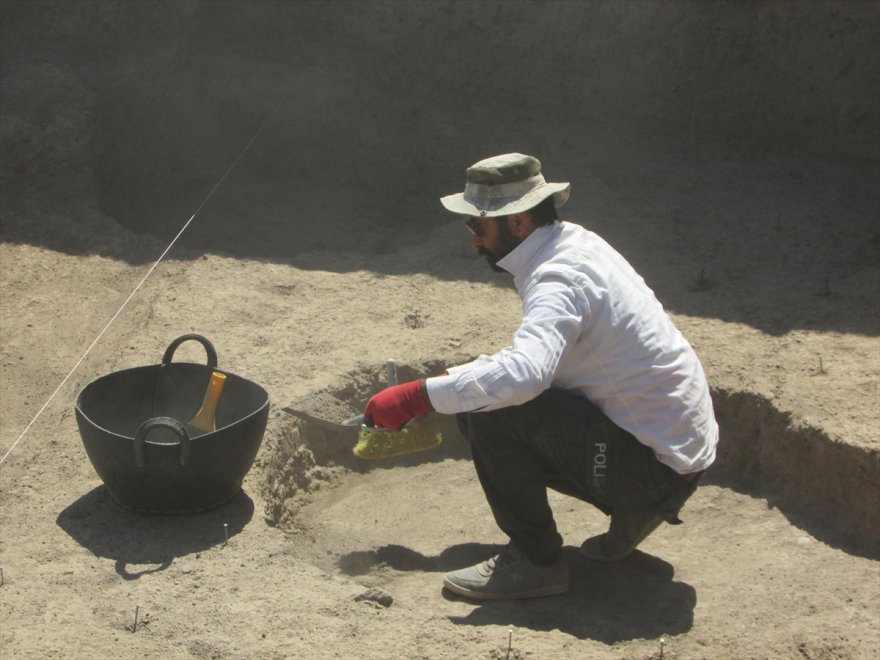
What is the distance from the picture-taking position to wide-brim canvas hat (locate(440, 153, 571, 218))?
364 centimetres

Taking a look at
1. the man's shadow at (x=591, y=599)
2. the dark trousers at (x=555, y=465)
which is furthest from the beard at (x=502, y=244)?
the man's shadow at (x=591, y=599)

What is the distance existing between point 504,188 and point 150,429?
1520 mm

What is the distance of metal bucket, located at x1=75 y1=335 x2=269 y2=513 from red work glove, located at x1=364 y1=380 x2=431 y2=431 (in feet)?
2.60

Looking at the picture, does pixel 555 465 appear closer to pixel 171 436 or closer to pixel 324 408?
pixel 324 408

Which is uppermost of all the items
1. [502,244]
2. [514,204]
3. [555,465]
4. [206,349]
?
[514,204]

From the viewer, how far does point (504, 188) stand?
144 inches

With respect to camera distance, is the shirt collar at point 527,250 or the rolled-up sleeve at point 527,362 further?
the shirt collar at point 527,250

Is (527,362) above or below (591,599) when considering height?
above

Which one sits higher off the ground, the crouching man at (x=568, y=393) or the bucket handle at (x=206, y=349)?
the crouching man at (x=568, y=393)

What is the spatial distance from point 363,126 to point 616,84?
178cm

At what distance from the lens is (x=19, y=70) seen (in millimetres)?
7348

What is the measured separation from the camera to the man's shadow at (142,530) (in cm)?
395

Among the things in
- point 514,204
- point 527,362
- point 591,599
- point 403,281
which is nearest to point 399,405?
point 527,362

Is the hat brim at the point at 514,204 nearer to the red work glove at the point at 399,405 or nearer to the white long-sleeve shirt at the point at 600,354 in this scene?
the white long-sleeve shirt at the point at 600,354
